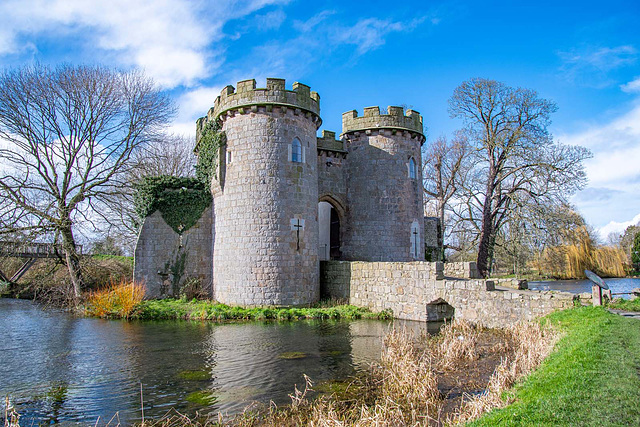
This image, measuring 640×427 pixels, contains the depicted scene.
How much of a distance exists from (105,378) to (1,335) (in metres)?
6.79

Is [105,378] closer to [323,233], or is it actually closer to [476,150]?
[323,233]

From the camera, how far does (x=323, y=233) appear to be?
2322 cm

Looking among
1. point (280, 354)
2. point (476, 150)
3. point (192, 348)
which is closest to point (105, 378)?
point (192, 348)

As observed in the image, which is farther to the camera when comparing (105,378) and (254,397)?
(105,378)

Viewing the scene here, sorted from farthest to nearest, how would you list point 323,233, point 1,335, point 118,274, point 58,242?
point 323,233
point 118,274
point 58,242
point 1,335

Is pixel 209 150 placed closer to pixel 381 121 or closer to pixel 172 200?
pixel 172 200

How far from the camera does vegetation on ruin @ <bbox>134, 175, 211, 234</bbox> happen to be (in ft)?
60.5

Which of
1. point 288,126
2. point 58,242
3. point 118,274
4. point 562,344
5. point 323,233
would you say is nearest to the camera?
point 562,344

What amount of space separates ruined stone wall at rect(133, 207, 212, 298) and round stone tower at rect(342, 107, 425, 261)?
660 cm

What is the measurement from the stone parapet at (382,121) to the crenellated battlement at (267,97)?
3.34 m

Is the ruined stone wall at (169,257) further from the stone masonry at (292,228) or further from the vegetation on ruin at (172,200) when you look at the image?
the vegetation on ruin at (172,200)

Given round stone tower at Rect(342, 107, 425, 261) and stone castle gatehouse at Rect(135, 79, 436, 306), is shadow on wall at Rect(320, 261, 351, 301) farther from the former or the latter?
round stone tower at Rect(342, 107, 425, 261)

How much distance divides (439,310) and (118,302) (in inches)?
469

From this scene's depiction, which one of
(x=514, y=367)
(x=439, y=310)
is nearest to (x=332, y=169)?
(x=439, y=310)
